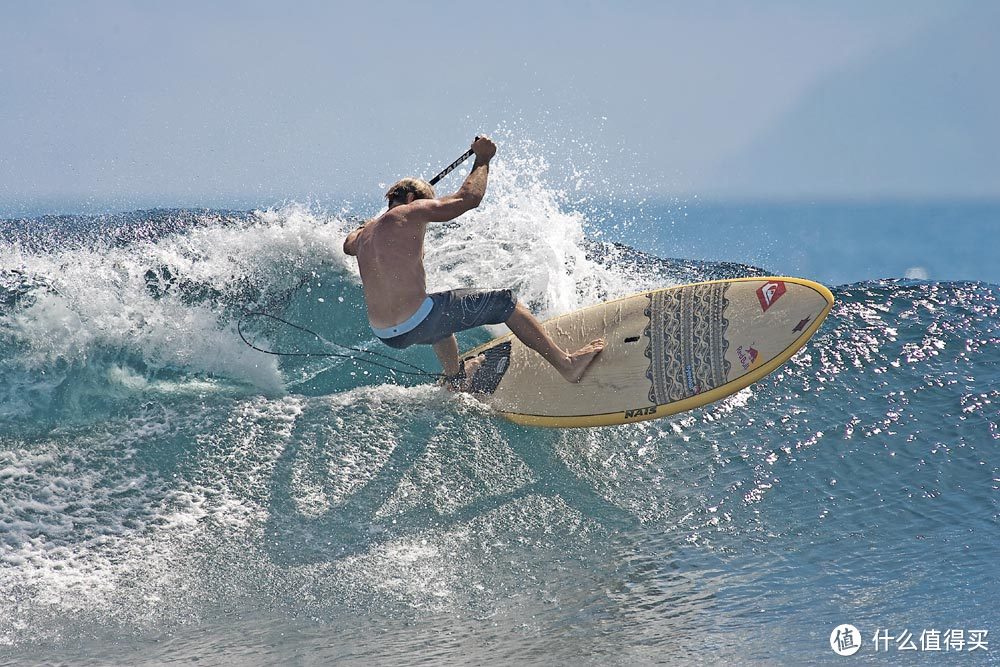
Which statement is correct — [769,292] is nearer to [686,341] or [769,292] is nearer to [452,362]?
[686,341]

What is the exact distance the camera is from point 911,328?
666 centimetres

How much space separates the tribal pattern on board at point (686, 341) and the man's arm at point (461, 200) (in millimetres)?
1448

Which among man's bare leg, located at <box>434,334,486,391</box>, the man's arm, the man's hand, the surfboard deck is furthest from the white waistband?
the man's hand

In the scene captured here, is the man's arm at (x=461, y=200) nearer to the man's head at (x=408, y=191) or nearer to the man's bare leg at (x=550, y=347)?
the man's head at (x=408, y=191)

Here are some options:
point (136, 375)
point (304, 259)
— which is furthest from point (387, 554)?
point (304, 259)

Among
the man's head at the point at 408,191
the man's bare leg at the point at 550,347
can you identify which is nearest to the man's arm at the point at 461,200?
the man's head at the point at 408,191

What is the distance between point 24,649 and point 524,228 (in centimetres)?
473

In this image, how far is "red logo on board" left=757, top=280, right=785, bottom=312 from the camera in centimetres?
518

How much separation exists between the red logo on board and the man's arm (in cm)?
187

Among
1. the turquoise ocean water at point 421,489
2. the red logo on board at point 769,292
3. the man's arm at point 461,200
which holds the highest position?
the man's arm at point 461,200

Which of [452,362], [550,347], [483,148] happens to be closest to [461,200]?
[483,148]

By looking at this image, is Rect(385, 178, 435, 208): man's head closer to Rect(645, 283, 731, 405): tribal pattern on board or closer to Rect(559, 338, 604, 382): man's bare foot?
Rect(559, 338, 604, 382): man's bare foot

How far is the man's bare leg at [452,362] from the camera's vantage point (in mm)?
5316

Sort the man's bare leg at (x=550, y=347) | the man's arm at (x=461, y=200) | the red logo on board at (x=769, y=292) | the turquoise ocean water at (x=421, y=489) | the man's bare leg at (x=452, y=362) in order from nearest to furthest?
the turquoise ocean water at (x=421, y=489) → the man's arm at (x=461, y=200) → the man's bare leg at (x=550, y=347) → the red logo on board at (x=769, y=292) → the man's bare leg at (x=452, y=362)
